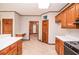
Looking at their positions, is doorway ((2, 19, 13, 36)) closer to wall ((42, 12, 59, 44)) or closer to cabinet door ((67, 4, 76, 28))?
wall ((42, 12, 59, 44))

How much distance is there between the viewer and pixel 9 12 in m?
7.75

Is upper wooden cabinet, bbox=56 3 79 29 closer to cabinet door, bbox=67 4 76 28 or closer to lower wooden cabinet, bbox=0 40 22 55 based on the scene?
cabinet door, bbox=67 4 76 28

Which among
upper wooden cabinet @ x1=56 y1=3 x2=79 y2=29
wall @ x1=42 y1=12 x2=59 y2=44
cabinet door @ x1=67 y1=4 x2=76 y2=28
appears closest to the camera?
upper wooden cabinet @ x1=56 y1=3 x2=79 y2=29

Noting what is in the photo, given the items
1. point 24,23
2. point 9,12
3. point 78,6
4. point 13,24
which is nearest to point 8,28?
point 13,24

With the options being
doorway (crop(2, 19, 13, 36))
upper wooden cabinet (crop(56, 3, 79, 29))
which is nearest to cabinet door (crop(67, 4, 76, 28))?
upper wooden cabinet (crop(56, 3, 79, 29))

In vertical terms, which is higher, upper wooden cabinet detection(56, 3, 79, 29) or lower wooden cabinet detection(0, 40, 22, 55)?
upper wooden cabinet detection(56, 3, 79, 29)

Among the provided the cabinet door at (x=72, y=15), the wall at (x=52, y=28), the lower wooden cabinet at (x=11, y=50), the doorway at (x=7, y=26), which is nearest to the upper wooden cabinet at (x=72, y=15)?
the cabinet door at (x=72, y=15)

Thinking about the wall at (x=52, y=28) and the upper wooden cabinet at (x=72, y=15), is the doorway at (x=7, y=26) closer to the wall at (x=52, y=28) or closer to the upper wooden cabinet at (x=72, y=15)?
the wall at (x=52, y=28)

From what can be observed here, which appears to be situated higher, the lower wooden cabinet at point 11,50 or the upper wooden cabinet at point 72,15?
the upper wooden cabinet at point 72,15

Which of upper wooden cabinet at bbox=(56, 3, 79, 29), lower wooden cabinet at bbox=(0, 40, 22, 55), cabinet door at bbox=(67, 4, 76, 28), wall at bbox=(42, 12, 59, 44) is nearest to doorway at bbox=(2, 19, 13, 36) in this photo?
wall at bbox=(42, 12, 59, 44)

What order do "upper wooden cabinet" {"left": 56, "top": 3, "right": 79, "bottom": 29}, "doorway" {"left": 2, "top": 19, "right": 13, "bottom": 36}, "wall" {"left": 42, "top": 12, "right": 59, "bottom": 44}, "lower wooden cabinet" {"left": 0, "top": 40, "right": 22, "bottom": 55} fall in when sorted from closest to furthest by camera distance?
1. "lower wooden cabinet" {"left": 0, "top": 40, "right": 22, "bottom": 55}
2. "upper wooden cabinet" {"left": 56, "top": 3, "right": 79, "bottom": 29}
3. "wall" {"left": 42, "top": 12, "right": 59, "bottom": 44}
4. "doorway" {"left": 2, "top": 19, "right": 13, "bottom": 36}

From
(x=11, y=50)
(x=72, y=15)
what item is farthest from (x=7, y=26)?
(x=72, y=15)

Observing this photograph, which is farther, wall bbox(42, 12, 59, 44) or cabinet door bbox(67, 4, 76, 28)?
wall bbox(42, 12, 59, 44)
